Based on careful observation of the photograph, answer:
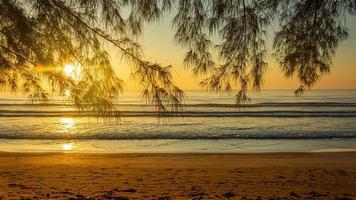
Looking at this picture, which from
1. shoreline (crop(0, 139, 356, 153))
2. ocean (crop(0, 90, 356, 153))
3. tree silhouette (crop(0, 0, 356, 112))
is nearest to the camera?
tree silhouette (crop(0, 0, 356, 112))

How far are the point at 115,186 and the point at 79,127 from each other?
1484 centimetres

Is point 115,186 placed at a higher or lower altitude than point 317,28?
lower

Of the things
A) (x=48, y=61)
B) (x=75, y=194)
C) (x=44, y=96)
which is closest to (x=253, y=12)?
(x=48, y=61)

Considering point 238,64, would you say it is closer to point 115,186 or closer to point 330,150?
point 115,186

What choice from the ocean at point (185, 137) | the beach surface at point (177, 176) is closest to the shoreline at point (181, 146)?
the ocean at point (185, 137)

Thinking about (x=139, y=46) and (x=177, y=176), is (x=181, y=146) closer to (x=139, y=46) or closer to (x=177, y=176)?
(x=177, y=176)

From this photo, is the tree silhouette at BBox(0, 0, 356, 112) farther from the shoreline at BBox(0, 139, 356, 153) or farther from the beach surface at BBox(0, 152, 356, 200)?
the shoreline at BBox(0, 139, 356, 153)

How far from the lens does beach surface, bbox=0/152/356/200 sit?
24.5ft

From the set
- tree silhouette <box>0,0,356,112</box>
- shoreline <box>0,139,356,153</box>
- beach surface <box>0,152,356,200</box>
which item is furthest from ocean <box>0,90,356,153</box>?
tree silhouette <box>0,0,356,112</box>

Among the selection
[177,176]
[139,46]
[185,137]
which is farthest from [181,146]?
[139,46]

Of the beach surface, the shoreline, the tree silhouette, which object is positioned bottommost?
the shoreline

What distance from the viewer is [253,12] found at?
326cm

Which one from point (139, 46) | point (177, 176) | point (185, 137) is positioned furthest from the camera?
point (185, 137)

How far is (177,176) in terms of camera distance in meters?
9.37
